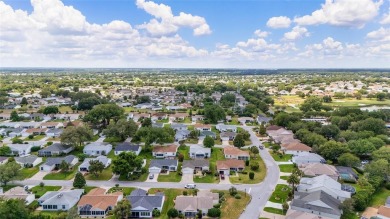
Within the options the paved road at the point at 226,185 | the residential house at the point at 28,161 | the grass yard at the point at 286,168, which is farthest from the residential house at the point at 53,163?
the grass yard at the point at 286,168

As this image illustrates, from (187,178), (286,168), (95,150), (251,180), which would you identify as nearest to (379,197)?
(286,168)

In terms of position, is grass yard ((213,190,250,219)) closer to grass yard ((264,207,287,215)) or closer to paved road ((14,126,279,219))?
paved road ((14,126,279,219))

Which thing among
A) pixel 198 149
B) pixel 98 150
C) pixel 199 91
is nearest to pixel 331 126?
pixel 198 149

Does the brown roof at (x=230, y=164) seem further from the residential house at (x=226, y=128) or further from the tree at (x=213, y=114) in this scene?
the tree at (x=213, y=114)

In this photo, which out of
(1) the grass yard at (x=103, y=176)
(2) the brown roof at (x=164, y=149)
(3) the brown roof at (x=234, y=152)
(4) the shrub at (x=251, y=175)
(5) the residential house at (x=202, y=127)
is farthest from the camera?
(5) the residential house at (x=202, y=127)

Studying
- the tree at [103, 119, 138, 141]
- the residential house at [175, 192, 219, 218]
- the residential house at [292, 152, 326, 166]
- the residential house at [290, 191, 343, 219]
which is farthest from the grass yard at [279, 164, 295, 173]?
the tree at [103, 119, 138, 141]

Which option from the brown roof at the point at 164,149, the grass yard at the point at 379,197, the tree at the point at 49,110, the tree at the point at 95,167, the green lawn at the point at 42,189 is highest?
the tree at the point at 49,110
